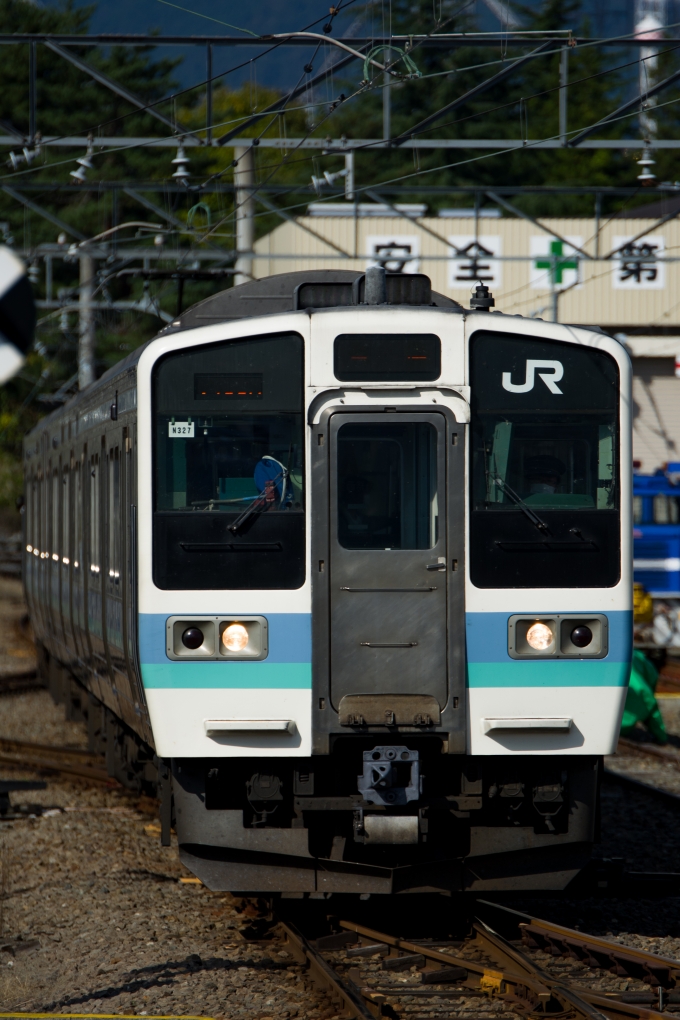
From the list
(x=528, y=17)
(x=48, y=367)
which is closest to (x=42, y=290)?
(x=48, y=367)

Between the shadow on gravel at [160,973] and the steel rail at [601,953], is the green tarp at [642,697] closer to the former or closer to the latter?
the steel rail at [601,953]

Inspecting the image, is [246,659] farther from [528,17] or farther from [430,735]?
[528,17]

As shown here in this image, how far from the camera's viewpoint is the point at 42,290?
148ft

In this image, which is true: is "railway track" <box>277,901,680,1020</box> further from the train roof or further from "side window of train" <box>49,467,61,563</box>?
"side window of train" <box>49,467,61,563</box>

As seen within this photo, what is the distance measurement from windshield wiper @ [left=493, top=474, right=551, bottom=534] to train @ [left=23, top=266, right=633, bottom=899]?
0.05 feet

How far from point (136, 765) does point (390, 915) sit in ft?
10.4

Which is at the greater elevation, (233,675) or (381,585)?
(381,585)

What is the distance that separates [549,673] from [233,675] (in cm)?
140

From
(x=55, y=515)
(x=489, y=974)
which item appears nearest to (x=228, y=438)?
(x=489, y=974)

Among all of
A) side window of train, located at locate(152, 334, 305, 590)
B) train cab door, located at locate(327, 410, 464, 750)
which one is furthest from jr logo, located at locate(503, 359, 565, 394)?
side window of train, located at locate(152, 334, 305, 590)

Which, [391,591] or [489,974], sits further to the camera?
[391,591]

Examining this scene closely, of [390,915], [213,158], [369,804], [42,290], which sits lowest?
[390,915]

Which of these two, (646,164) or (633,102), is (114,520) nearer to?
(633,102)

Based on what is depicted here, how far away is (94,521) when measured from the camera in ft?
30.6
